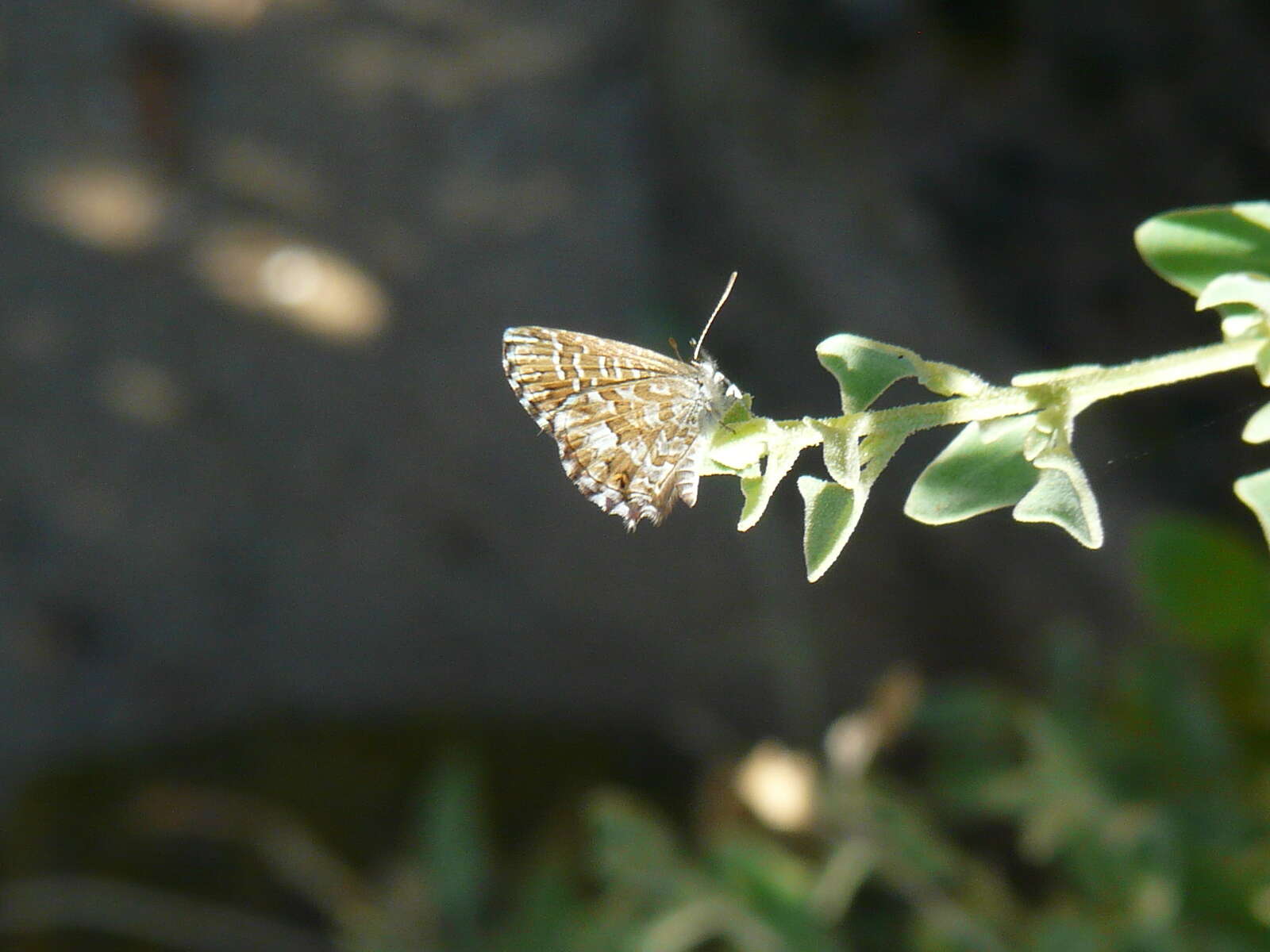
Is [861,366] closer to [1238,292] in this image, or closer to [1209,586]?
[1238,292]

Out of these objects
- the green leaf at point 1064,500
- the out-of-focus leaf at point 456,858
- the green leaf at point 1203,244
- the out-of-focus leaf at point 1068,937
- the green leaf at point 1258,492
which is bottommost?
the out-of-focus leaf at point 1068,937

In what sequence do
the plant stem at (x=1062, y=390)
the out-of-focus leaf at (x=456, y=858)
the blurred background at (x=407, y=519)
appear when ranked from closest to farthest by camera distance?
the plant stem at (x=1062, y=390), the out-of-focus leaf at (x=456, y=858), the blurred background at (x=407, y=519)

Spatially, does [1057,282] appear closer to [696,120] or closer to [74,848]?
[696,120]

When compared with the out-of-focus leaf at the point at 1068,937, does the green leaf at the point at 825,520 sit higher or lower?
higher

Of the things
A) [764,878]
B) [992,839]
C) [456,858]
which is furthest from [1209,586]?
[456,858]

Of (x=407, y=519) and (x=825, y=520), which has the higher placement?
(x=407, y=519)

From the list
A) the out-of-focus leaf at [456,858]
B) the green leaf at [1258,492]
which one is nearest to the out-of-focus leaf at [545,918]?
the out-of-focus leaf at [456,858]

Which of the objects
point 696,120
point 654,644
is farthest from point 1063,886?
point 696,120

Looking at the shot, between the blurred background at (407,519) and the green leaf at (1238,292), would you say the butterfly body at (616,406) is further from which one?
the blurred background at (407,519)

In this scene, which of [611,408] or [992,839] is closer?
[611,408]
